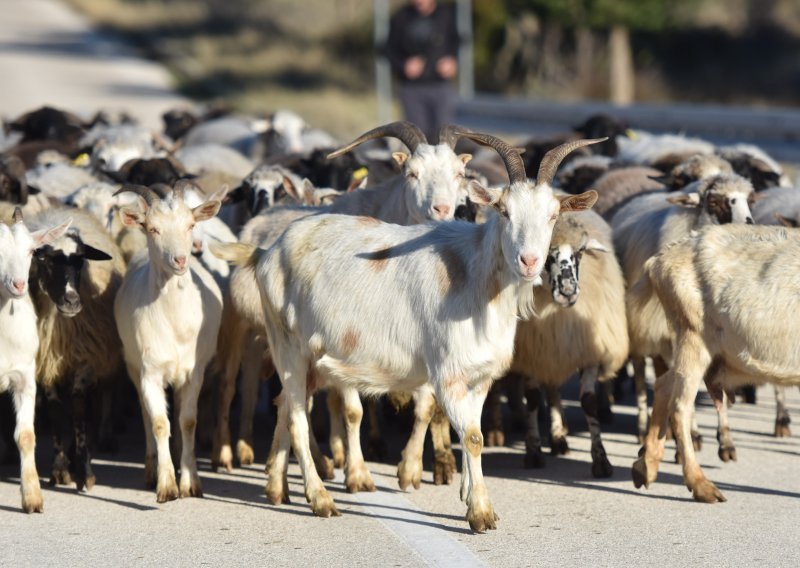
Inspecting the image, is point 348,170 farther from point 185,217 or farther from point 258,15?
point 258,15

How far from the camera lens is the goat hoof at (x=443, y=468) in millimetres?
8751

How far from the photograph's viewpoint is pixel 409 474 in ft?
28.3

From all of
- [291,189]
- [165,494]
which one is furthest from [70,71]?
[165,494]

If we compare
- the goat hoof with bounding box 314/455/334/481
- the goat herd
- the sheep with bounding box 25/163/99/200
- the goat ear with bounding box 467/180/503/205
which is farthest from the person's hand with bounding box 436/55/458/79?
the goat ear with bounding box 467/180/503/205

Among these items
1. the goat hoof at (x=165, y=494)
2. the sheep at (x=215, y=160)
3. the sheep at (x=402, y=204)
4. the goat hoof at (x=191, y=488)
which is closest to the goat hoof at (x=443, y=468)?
the sheep at (x=402, y=204)

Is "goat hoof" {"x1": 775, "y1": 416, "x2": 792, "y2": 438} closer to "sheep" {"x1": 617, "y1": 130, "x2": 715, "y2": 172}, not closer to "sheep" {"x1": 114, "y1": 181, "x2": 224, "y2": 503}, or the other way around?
"sheep" {"x1": 617, "y1": 130, "x2": 715, "y2": 172}

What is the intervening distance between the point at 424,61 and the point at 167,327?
419 inches

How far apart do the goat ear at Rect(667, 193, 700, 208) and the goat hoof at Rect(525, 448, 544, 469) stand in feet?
6.55

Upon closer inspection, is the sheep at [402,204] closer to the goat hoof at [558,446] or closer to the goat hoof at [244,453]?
the goat hoof at [244,453]

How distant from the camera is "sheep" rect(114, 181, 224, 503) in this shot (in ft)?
27.8

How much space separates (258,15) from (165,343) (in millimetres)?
46022

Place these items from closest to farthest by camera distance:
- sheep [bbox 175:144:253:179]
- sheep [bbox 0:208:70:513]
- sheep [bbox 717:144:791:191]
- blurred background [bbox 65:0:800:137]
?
1. sheep [bbox 0:208:70:513]
2. sheep [bbox 717:144:791:191]
3. sheep [bbox 175:144:253:179]
4. blurred background [bbox 65:0:800:137]

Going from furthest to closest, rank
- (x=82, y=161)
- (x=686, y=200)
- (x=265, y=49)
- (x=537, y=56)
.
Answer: (x=265, y=49)
(x=537, y=56)
(x=82, y=161)
(x=686, y=200)

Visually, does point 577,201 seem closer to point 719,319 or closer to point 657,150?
point 719,319
